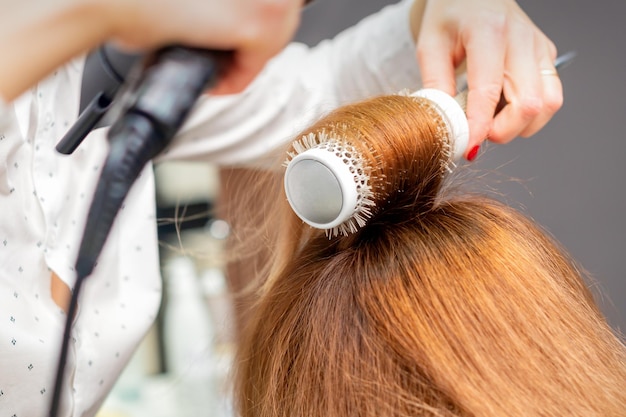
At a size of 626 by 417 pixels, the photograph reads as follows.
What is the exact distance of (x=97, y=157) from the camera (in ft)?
2.79

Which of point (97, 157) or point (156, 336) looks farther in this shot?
point (156, 336)

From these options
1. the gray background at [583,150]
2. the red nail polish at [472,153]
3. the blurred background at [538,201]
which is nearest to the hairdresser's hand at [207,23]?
the red nail polish at [472,153]

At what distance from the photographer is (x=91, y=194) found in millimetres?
581

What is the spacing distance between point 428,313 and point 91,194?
0.34m

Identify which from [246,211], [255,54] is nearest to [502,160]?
[246,211]

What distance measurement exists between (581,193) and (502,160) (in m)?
0.20

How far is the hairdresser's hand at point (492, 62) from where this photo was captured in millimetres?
720

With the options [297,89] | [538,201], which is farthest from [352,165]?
[538,201]

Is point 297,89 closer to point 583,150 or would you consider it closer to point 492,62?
point 492,62

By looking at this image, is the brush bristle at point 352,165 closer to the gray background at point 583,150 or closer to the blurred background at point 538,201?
the blurred background at point 538,201

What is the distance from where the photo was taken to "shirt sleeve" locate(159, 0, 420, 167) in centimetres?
98

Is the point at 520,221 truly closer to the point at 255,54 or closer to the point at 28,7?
the point at 255,54

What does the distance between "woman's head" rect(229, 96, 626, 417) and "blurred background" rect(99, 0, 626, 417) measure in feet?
1.51

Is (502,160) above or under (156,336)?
above
